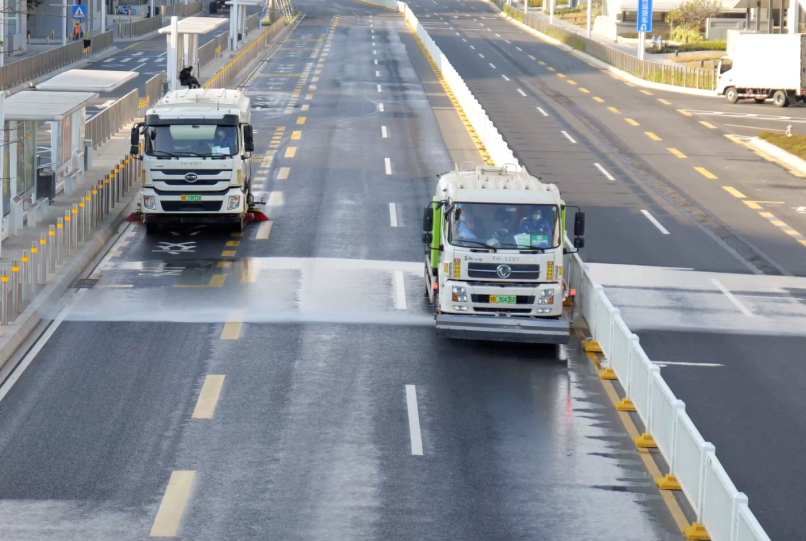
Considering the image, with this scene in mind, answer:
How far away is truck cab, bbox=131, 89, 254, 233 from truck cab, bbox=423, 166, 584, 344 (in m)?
8.81

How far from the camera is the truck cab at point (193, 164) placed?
26.6 meters

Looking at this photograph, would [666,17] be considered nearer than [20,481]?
No

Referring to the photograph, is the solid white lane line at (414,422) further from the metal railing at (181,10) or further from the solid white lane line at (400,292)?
the metal railing at (181,10)

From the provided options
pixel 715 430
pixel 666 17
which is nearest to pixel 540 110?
pixel 715 430

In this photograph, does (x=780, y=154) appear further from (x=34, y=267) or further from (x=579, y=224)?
(x=34, y=267)

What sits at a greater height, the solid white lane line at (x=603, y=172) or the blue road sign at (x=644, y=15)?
the blue road sign at (x=644, y=15)

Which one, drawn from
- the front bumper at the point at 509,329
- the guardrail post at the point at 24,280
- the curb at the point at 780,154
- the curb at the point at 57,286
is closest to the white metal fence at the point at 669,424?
the front bumper at the point at 509,329

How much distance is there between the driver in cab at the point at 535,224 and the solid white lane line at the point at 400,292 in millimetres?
3496

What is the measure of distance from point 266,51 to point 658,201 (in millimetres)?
47685

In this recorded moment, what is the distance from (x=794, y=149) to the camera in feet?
136

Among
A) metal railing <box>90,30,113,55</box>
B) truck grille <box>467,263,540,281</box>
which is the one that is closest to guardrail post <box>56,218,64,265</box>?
truck grille <box>467,263,540,281</box>

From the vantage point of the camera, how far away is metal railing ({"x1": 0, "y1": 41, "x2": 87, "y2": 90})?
185 ft

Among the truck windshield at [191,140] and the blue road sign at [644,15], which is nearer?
the truck windshield at [191,140]

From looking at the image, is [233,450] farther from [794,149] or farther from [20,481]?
[794,149]
